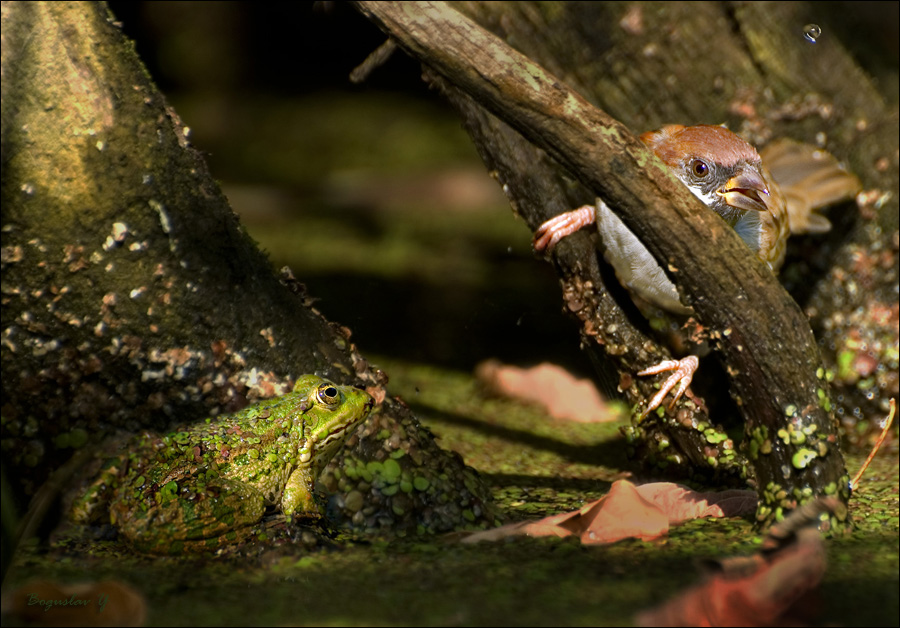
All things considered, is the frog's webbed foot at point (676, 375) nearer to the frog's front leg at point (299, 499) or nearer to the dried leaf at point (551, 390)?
the dried leaf at point (551, 390)

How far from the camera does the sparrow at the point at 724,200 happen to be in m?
2.04

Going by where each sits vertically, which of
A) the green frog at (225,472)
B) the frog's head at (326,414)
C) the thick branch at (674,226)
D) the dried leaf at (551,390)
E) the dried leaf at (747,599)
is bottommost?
the dried leaf at (551,390)

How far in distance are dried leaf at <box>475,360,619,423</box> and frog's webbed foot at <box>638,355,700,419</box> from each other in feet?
2.15

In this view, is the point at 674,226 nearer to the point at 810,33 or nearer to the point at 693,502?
the point at 693,502

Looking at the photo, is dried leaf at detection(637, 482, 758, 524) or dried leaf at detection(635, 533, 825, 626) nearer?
dried leaf at detection(635, 533, 825, 626)

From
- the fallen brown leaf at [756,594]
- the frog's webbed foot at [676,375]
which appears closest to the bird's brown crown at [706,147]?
the frog's webbed foot at [676,375]

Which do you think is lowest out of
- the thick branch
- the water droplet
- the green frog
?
the green frog

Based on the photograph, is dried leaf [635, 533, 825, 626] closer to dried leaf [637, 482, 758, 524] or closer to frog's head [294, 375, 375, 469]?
dried leaf [637, 482, 758, 524]

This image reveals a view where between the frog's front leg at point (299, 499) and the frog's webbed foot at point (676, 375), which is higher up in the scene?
the frog's webbed foot at point (676, 375)

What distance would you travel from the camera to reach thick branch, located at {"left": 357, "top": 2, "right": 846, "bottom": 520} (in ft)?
5.57

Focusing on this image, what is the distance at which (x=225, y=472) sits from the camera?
5.45 feet

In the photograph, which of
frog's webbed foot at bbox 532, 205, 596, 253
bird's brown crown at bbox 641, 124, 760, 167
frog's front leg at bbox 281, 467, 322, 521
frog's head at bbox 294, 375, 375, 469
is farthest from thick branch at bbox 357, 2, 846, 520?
frog's front leg at bbox 281, 467, 322, 521

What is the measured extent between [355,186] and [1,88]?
3666mm

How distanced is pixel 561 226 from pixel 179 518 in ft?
4.16
